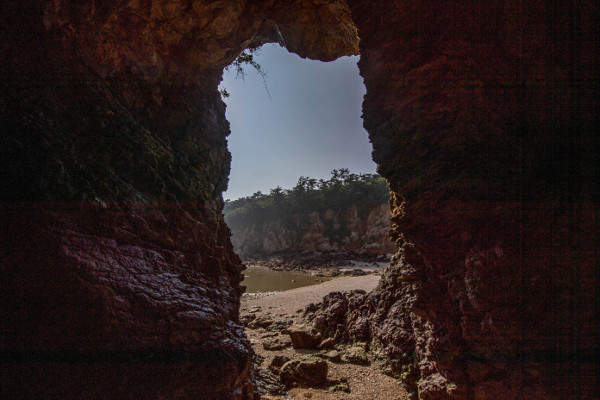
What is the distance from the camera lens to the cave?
2072 millimetres

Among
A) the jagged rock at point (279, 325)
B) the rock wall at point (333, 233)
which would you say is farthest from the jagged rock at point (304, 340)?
the rock wall at point (333, 233)

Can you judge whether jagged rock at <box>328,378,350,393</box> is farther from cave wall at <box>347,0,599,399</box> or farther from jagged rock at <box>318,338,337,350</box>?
jagged rock at <box>318,338,337,350</box>

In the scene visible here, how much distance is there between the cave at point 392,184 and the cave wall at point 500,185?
2 cm

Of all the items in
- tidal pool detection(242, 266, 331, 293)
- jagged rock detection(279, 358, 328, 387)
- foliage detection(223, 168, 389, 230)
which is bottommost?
tidal pool detection(242, 266, 331, 293)

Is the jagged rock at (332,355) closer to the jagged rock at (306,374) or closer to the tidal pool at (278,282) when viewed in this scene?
the jagged rock at (306,374)

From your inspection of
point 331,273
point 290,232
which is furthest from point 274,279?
point 290,232

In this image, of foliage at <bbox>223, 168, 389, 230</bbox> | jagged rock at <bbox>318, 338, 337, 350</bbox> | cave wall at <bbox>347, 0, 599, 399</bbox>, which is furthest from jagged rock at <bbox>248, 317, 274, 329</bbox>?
foliage at <bbox>223, 168, 389, 230</bbox>

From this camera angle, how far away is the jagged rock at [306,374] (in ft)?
16.9

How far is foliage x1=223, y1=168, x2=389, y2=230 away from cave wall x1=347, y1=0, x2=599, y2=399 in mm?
36257

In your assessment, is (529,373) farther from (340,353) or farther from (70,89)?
(70,89)

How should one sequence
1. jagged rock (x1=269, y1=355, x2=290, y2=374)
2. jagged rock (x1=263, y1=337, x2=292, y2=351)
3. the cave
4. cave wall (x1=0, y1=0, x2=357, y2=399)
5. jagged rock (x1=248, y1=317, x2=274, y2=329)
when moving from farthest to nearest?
jagged rock (x1=248, y1=317, x2=274, y2=329) → jagged rock (x1=263, y1=337, x2=292, y2=351) → jagged rock (x1=269, y1=355, x2=290, y2=374) → the cave → cave wall (x1=0, y1=0, x2=357, y2=399)

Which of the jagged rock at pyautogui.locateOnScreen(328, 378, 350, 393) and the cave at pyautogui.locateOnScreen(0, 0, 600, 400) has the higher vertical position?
the cave at pyautogui.locateOnScreen(0, 0, 600, 400)

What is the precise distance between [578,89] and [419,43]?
7.00ft

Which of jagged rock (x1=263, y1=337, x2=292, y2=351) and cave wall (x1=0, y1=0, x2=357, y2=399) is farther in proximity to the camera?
jagged rock (x1=263, y1=337, x2=292, y2=351)
